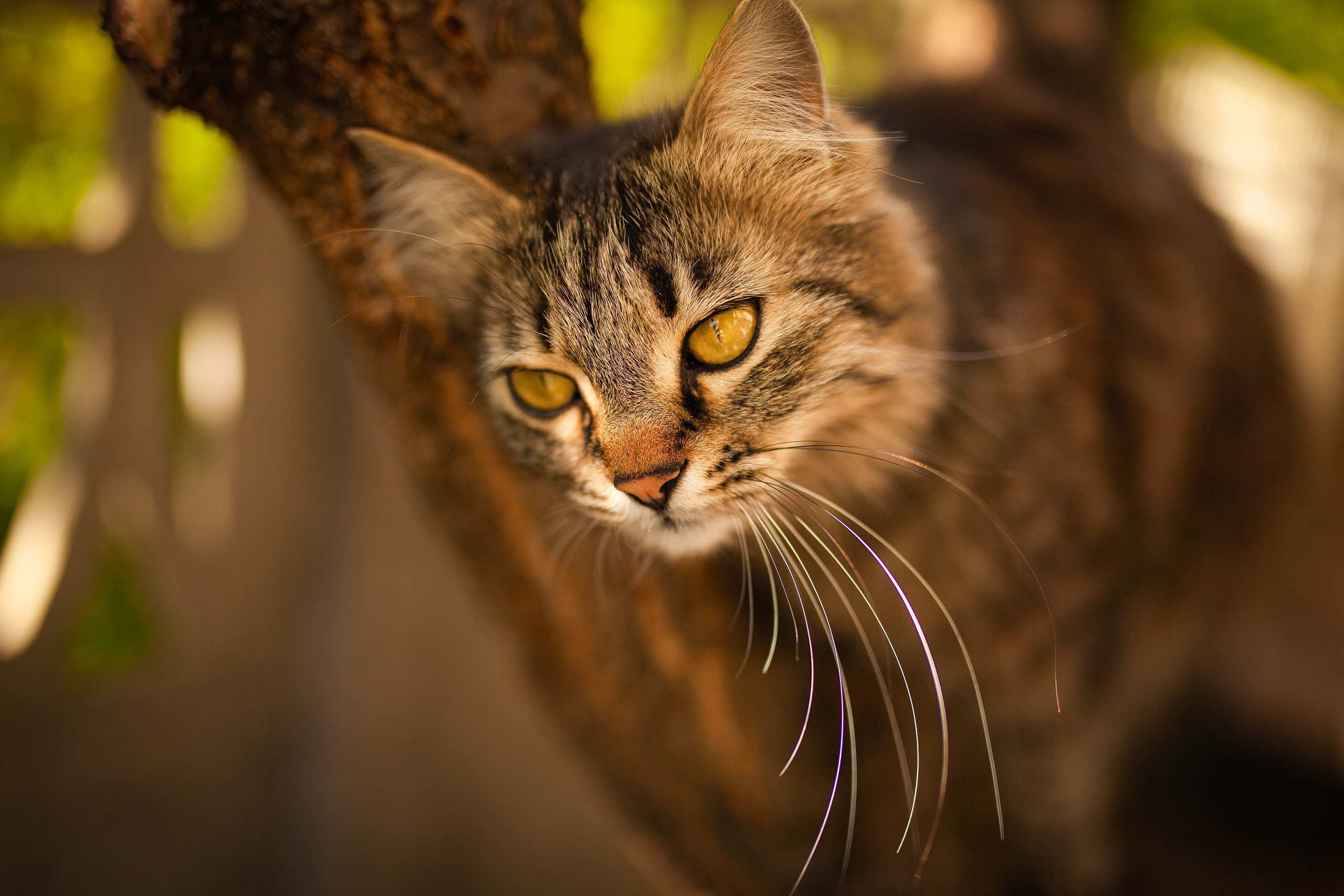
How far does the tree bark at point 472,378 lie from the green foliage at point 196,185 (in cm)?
113

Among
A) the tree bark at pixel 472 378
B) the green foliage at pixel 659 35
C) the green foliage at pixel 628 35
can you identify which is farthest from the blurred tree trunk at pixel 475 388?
the green foliage at pixel 628 35

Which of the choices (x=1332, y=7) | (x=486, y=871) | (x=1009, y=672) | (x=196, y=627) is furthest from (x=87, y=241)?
(x=1332, y=7)

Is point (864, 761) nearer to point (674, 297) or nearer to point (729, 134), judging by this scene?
point (674, 297)

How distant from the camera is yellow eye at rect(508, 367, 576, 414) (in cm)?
94

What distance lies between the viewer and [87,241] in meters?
1.68

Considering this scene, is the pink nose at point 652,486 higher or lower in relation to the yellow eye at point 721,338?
lower

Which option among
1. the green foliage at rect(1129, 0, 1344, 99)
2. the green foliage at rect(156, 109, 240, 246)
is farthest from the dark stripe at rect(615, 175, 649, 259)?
the green foliage at rect(1129, 0, 1344, 99)

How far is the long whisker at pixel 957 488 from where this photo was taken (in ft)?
3.00

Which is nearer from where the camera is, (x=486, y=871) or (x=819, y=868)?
(x=819, y=868)

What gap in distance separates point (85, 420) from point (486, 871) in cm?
152

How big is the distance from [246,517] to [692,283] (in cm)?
156

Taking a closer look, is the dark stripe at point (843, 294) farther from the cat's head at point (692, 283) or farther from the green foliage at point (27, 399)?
the green foliage at point (27, 399)

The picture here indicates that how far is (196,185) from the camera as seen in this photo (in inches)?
73.3

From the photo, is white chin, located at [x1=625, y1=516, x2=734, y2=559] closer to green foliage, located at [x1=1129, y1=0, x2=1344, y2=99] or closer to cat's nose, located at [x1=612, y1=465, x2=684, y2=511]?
cat's nose, located at [x1=612, y1=465, x2=684, y2=511]
